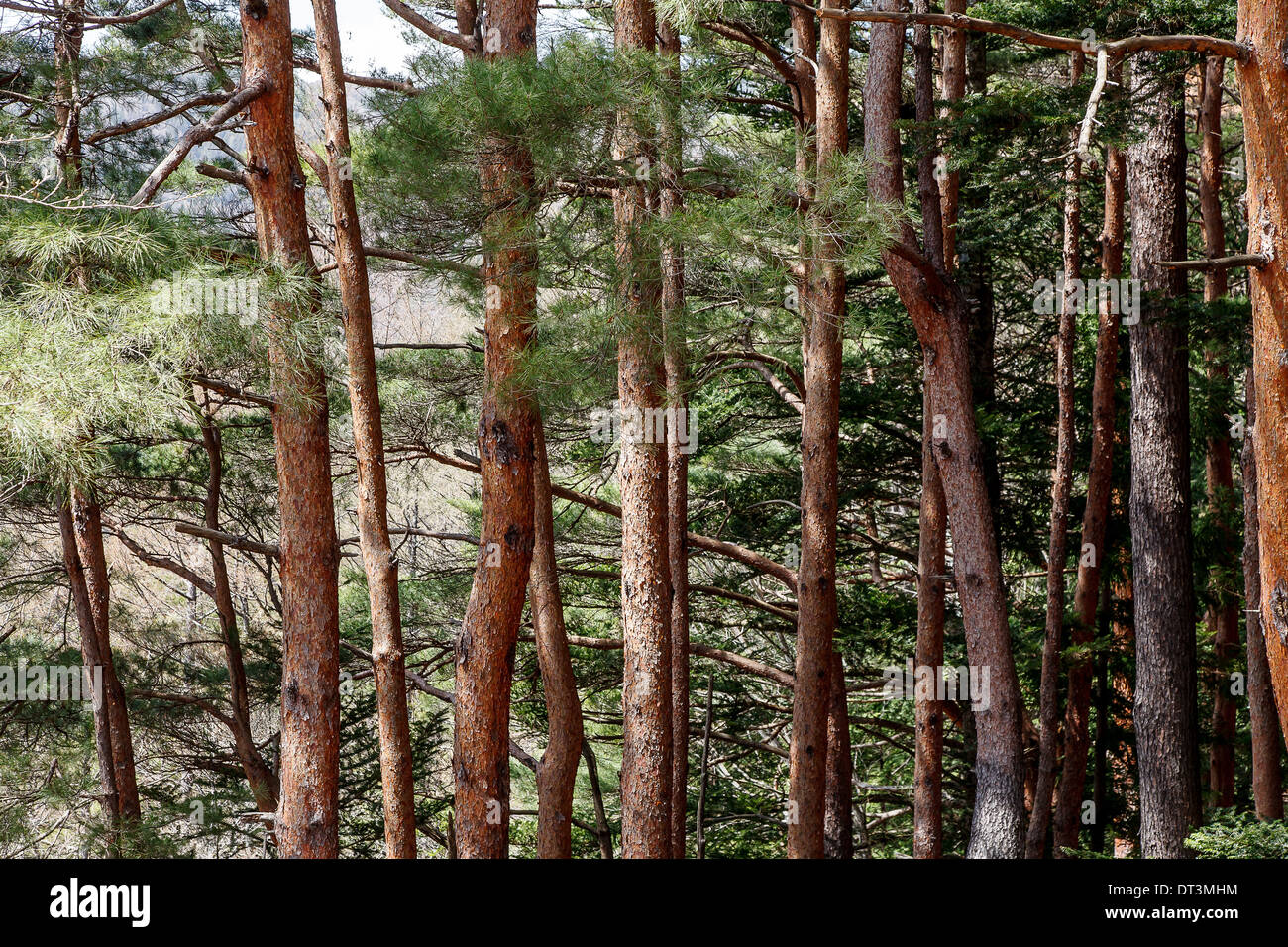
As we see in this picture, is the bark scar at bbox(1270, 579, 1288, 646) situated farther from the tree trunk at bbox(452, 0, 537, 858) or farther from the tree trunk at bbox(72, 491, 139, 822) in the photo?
the tree trunk at bbox(72, 491, 139, 822)

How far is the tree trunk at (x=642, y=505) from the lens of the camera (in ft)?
20.3

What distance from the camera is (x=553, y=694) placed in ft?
28.2

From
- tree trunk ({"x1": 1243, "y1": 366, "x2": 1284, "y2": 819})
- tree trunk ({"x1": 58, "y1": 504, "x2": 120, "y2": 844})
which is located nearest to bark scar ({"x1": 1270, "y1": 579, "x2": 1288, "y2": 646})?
tree trunk ({"x1": 1243, "y1": 366, "x2": 1284, "y2": 819})

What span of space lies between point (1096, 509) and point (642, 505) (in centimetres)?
454

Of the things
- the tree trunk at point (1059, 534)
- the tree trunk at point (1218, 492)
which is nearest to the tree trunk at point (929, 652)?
the tree trunk at point (1059, 534)

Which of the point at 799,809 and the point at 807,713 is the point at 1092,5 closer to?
the point at 807,713

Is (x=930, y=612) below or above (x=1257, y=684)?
above

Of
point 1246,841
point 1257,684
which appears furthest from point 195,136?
point 1257,684

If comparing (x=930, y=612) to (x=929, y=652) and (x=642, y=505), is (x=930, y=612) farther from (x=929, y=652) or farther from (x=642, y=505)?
(x=642, y=505)

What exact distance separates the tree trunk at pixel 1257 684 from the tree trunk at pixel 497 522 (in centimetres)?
481

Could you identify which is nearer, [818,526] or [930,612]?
[818,526]

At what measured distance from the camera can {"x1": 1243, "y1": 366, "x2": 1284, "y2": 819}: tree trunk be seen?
304 inches

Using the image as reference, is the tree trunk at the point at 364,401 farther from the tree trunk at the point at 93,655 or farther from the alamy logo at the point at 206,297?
the alamy logo at the point at 206,297
